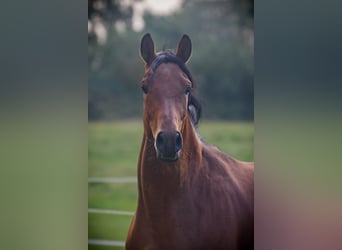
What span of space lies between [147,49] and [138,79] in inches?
6.2

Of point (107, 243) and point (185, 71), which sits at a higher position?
point (185, 71)

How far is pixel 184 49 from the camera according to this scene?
8.07 feet

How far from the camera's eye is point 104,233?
101 inches

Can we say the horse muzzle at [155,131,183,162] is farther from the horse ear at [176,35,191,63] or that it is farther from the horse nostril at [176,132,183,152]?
the horse ear at [176,35,191,63]

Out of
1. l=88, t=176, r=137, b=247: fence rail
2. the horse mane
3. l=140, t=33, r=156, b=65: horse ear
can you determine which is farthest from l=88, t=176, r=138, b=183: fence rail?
l=140, t=33, r=156, b=65: horse ear

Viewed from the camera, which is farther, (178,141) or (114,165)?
(114,165)

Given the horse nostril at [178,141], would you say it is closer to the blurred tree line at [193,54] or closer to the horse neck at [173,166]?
the horse neck at [173,166]

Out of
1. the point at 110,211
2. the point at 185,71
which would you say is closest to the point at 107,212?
the point at 110,211

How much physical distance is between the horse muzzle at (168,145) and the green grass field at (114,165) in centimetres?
13

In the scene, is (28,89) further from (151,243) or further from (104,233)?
(151,243)

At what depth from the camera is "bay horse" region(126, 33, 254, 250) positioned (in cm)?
245

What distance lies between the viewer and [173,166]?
2.46 meters

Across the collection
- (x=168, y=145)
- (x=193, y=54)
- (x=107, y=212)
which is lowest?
(x=107, y=212)

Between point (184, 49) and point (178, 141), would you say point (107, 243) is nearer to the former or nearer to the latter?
point (178, 141)
